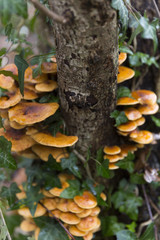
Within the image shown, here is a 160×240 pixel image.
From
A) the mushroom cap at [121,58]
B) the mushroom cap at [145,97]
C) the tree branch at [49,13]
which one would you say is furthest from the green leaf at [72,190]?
the tree branch at [49,13]

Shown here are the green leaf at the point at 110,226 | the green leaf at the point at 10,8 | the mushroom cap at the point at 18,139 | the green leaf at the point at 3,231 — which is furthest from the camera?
the green leaf at the point at 110,226

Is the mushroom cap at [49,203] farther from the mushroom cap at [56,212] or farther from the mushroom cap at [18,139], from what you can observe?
the mushroom cap at [18,139]

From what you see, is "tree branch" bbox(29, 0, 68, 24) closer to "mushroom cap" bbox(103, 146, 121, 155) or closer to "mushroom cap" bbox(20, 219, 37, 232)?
"mushroom cap" bbox(103, 146, 121, 155)

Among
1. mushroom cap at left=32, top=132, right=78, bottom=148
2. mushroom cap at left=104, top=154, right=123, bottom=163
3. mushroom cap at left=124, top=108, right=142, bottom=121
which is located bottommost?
mushroom cap at left=104, top=154, right=123, bottom=163

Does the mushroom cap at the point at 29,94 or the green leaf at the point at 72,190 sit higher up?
the mushroom cap at the point at 29,94

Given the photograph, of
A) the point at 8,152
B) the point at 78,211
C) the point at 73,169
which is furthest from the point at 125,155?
the point at 8,152

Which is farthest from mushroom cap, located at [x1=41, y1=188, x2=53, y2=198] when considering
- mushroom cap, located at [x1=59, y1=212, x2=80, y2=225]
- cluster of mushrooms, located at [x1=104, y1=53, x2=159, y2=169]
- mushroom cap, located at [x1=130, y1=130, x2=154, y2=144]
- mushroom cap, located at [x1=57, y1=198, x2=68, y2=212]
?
mushroom cap, located at [x1=130, y1=130, x2=154, y2=144]

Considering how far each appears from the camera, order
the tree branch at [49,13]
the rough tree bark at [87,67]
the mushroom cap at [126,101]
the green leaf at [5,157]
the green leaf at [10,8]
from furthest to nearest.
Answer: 1. the mushroom cap at [126,101]
2. the green leaf at [5,157]
3. the rough tree bark at [87,67]
4. the tree branch at [49,13]
5. the green leaf at [10,8]
